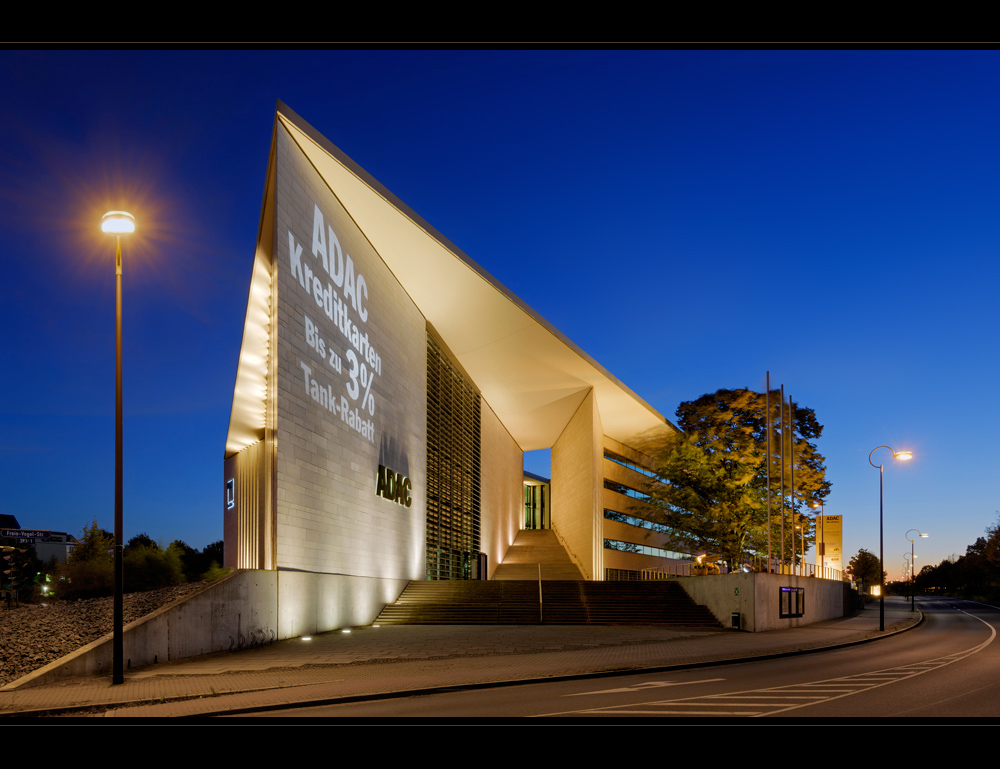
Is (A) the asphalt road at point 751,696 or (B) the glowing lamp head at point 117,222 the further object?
(B) the glowing lamp head at point 117,222

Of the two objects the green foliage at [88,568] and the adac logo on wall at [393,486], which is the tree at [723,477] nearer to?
the adac logo on wall at [393,486]

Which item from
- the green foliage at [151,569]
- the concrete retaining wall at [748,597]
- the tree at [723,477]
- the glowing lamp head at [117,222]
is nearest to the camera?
the glowing lamp head at [117,222]

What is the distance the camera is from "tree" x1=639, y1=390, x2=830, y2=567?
127 feet

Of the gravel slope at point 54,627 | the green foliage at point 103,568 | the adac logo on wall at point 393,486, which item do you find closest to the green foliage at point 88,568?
the green foliage at point 103,568

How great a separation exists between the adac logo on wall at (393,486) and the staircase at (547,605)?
11.4ft

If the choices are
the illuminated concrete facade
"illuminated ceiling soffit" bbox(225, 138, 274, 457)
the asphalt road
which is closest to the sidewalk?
the asphalt road

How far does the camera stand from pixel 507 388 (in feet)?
142

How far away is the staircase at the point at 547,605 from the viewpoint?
25.1 metres

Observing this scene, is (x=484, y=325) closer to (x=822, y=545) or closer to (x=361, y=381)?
(x=361, y=381)

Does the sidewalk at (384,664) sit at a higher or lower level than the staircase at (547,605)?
higher

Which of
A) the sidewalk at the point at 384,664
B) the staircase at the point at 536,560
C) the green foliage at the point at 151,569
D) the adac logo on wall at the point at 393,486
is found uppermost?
the adac logo on wall at the point at 393,486
